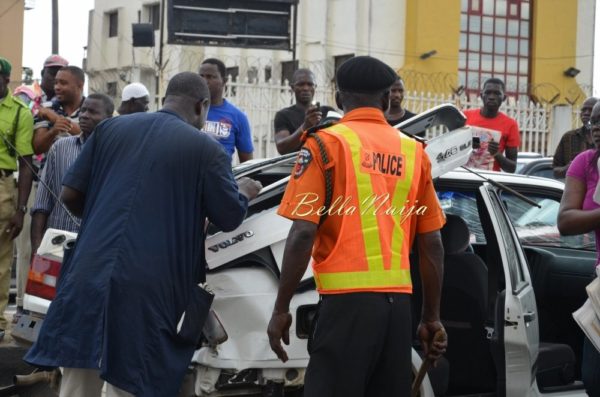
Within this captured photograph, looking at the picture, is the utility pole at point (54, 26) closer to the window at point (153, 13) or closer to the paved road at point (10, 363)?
the window at point (153, 13)

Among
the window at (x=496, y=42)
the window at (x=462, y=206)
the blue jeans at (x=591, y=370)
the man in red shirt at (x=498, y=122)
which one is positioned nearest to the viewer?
the blue jeans at (x=591, y=370)

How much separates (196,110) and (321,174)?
2.72ft

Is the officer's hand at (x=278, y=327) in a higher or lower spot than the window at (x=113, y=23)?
lower

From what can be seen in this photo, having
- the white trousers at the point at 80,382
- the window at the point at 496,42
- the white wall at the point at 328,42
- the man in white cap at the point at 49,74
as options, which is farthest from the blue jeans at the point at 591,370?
the window at the point at 496,42

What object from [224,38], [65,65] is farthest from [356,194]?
[224,38]

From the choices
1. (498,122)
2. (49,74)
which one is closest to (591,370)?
(498,122)

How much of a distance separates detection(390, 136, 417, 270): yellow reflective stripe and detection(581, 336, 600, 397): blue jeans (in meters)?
1.38

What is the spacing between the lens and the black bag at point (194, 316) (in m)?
4.80

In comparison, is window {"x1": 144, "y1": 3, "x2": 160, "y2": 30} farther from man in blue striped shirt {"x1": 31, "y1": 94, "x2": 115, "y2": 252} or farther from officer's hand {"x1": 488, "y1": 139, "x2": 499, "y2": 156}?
man in blue striped shirt {"x1": 31, "y1": 94, "x2": 115, "y2": 252}

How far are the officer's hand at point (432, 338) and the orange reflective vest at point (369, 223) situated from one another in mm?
327

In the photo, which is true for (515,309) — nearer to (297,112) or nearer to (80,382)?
(80,382)

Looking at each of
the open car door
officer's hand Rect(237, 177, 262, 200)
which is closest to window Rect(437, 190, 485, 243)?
the open car door

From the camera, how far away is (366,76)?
470cm

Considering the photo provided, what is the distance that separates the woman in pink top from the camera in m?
5.49
